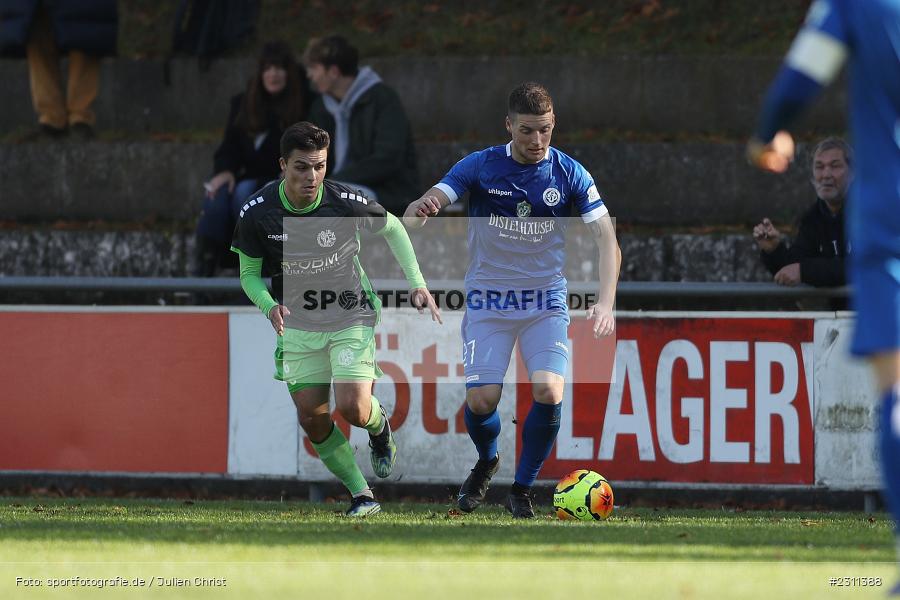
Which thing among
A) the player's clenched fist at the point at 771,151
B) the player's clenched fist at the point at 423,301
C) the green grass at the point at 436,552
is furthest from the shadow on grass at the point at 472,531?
the player's clenched fist at the point at 771,151

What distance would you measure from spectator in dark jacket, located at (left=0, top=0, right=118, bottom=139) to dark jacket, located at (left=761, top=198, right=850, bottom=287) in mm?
6201

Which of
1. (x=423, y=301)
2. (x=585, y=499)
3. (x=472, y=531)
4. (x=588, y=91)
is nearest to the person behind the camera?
(x=472, y=531)

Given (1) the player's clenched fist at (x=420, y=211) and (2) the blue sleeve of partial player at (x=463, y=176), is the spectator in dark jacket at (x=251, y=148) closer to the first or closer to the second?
(2) the blue sleeve of partial player at (x=463, y=176)

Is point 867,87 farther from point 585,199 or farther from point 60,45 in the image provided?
point 60,45

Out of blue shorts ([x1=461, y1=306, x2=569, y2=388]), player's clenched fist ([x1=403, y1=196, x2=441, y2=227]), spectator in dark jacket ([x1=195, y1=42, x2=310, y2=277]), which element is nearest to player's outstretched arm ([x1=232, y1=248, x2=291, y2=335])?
player's clenched fist ([x1=403, y1=196, x2=441, y2=227])

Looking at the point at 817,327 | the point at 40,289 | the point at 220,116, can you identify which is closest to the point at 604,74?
the point at 220,116

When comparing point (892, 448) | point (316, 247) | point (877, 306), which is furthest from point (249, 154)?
point (892, 448)

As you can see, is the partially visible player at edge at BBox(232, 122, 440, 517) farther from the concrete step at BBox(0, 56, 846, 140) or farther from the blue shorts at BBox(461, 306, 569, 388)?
the concrete step at BBox(0, 56, 846, 140)

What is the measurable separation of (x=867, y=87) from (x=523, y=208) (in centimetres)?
397

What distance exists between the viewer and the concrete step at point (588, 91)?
1350cm

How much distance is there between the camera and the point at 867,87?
4859 mm

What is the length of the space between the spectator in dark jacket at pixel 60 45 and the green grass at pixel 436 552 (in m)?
5.23

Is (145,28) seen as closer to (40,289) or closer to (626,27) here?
(626,27)

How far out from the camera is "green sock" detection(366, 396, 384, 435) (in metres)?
8.84
